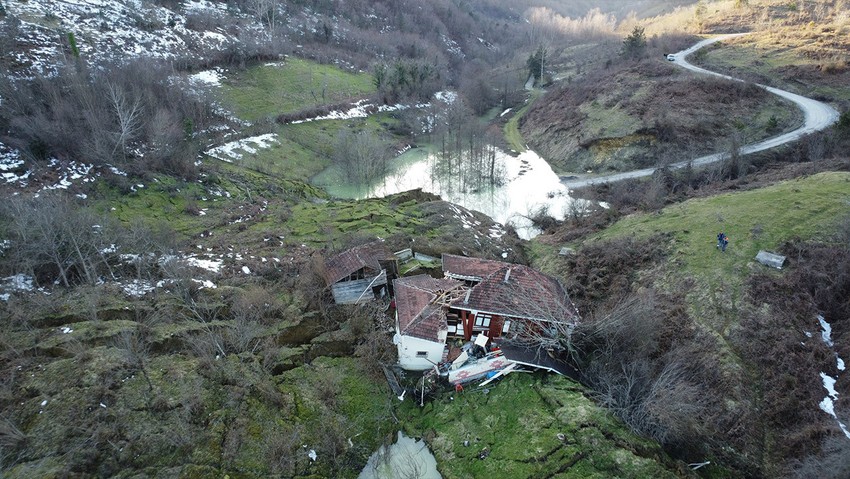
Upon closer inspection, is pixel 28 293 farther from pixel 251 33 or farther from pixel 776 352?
pixel 251 33

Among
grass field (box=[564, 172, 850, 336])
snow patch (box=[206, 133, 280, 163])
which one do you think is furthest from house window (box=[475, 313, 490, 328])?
snow patch (box=[206, 133, 280, 163])

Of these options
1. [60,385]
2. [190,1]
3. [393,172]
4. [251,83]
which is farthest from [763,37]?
[190,1]

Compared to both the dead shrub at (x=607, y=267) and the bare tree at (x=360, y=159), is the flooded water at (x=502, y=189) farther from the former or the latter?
the dead shrub at (x=607, y=267)

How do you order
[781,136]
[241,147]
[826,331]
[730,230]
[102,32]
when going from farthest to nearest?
[102,32] < [241,147] < [781,136] < [730,230] < [826,331]

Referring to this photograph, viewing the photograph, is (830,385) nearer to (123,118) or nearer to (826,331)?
(826,331)

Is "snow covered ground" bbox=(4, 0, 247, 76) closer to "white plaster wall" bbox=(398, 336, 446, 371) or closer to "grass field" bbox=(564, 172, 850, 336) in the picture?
"white plaster wall" bbox=(398, 336, 446, 371)

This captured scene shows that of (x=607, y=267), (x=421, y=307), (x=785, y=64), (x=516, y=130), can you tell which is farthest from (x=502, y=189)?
(x=785, y=64)

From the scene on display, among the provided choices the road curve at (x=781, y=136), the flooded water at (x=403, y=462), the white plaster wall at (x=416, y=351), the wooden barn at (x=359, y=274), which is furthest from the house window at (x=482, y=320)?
the road curve at (x=781, y=136)
